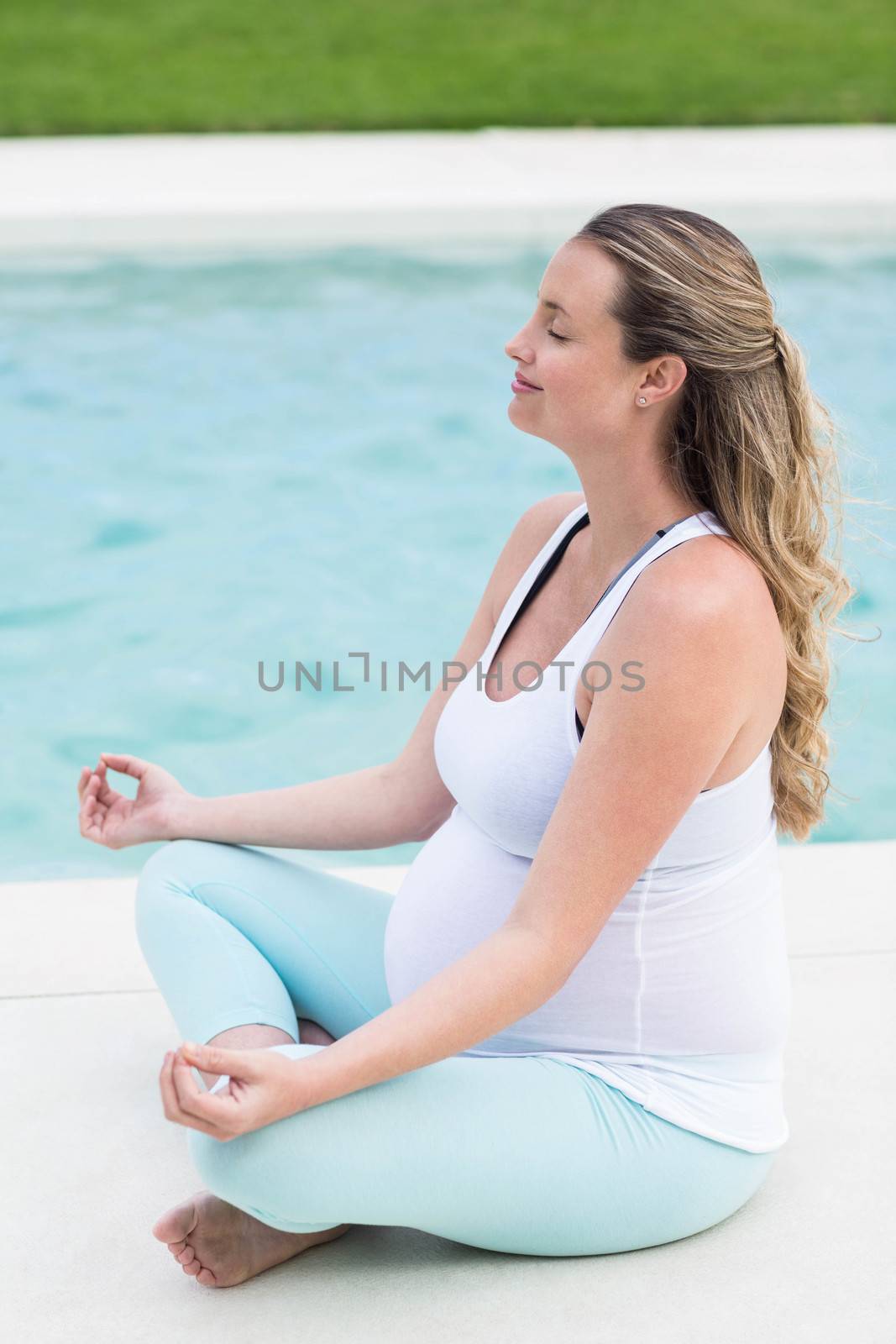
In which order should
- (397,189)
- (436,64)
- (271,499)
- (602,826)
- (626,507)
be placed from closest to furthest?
(602,826), (626,507), (271,499), (397,189), (436,64)

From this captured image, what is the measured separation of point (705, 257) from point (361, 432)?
5020 millimetres

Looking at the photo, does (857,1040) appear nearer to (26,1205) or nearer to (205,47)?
(26,1205)

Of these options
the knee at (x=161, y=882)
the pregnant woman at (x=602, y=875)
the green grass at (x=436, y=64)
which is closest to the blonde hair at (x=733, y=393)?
the pregnant woman at (x=602, y=875)

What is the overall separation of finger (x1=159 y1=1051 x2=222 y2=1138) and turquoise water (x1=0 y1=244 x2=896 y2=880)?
246 cm

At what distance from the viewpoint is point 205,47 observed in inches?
498

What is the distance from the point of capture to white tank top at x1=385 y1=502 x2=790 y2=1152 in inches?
79.9

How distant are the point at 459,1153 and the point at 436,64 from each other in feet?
38.5

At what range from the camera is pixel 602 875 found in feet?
6.23

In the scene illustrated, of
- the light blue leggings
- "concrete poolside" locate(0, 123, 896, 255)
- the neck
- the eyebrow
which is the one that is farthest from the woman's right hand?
"concrete poolside" locate(0, 123, 896, 255)

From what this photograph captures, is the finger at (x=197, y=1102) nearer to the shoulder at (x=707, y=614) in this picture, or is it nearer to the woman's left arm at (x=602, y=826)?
the woman's left arm at (x=602, y=826)

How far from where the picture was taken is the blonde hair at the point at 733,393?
1965 mm

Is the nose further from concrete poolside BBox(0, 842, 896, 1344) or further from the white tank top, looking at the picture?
concrete poolside BBox(0, 842, 896, 1344)

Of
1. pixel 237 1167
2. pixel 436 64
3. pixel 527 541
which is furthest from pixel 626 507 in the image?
pixel 436 64

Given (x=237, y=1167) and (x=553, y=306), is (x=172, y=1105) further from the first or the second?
(x=553, y=306)
